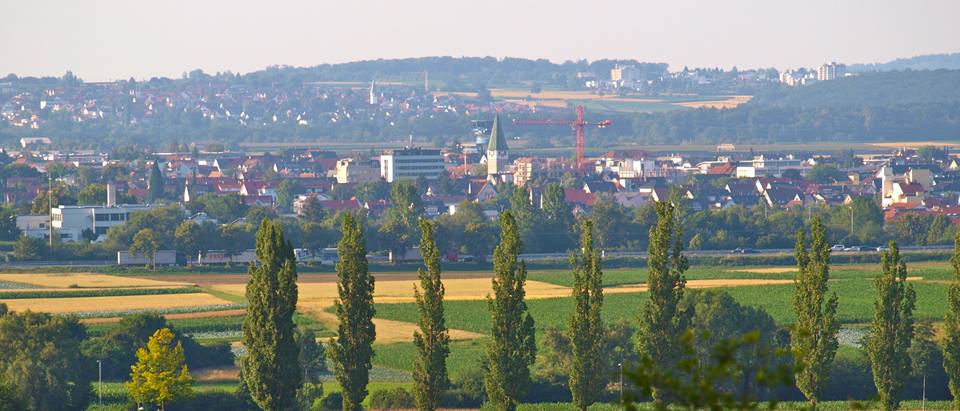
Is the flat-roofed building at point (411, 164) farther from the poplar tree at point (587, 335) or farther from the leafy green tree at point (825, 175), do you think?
the poplar tree at point (587, 335)

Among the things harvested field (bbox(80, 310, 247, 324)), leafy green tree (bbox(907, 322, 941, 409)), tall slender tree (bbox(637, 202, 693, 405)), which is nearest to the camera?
tall slender tree (bbox(637, 202, 693, 405))

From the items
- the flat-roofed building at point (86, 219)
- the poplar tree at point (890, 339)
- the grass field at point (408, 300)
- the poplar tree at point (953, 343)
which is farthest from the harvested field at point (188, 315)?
the flat-roofed building at point (86, 219)

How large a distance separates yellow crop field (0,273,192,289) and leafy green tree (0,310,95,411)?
63.7ft

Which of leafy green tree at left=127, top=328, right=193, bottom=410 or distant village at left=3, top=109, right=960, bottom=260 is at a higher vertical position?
distant village at left=3, top=109, right=960, bottom=260

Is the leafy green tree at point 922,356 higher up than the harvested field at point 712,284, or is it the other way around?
the leafy green tree at point 922,356

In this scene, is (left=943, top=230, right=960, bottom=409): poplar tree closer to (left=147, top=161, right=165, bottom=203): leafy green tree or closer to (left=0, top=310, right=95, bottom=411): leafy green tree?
(left=0, top=310, right=95, bottom=411): leafy green tree

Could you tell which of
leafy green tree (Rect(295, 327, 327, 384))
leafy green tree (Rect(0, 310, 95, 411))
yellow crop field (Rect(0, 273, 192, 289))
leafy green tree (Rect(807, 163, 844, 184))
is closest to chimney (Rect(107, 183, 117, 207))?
yellow crop field (Rect(0, 273, 192, 289))

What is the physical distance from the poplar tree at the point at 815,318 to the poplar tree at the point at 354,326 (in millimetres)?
7364

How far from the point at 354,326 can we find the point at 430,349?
1.37 metres

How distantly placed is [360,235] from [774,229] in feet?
156

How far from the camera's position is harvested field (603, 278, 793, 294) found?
59625 millimetres

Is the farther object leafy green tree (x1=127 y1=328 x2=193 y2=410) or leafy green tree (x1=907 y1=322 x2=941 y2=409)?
leafy green tree (x1=907 y1=322 x2=941 y2=409)

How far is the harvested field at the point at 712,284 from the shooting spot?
196ft

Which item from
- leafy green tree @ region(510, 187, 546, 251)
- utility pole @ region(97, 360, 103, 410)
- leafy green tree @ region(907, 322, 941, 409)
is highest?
leafy green tree @ region(510, 187, 546, 251)
